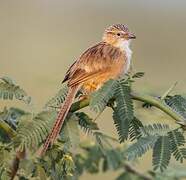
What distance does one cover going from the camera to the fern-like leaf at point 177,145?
9.62 ft

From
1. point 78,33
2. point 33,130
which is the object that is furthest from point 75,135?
point 78,33

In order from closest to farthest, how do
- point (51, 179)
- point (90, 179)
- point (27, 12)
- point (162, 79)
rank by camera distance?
point (51, 179), point (90, 179), point (162, 79), point (27, 12)

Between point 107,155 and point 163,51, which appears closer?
point 107,155

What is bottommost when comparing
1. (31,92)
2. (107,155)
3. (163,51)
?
(163,51)

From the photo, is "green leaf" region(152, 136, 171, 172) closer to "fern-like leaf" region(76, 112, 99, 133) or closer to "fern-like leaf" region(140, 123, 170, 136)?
"fern-like leaf" region(140, 123, 170, 136)

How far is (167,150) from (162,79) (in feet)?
34.5

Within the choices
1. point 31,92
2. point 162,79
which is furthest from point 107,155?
point 162,79

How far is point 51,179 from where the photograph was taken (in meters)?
3.08

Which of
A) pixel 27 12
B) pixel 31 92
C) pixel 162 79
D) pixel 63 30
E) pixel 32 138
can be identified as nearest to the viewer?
pixel 32 138

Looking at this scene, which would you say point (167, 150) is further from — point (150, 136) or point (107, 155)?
point (107, 155)

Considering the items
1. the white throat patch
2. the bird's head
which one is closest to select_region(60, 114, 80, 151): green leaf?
the white throat patch

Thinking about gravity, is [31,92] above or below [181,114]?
below

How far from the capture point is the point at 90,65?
3967 millimetres

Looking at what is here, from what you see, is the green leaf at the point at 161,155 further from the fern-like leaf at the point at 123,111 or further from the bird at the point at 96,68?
the bird at the point at 96,68
